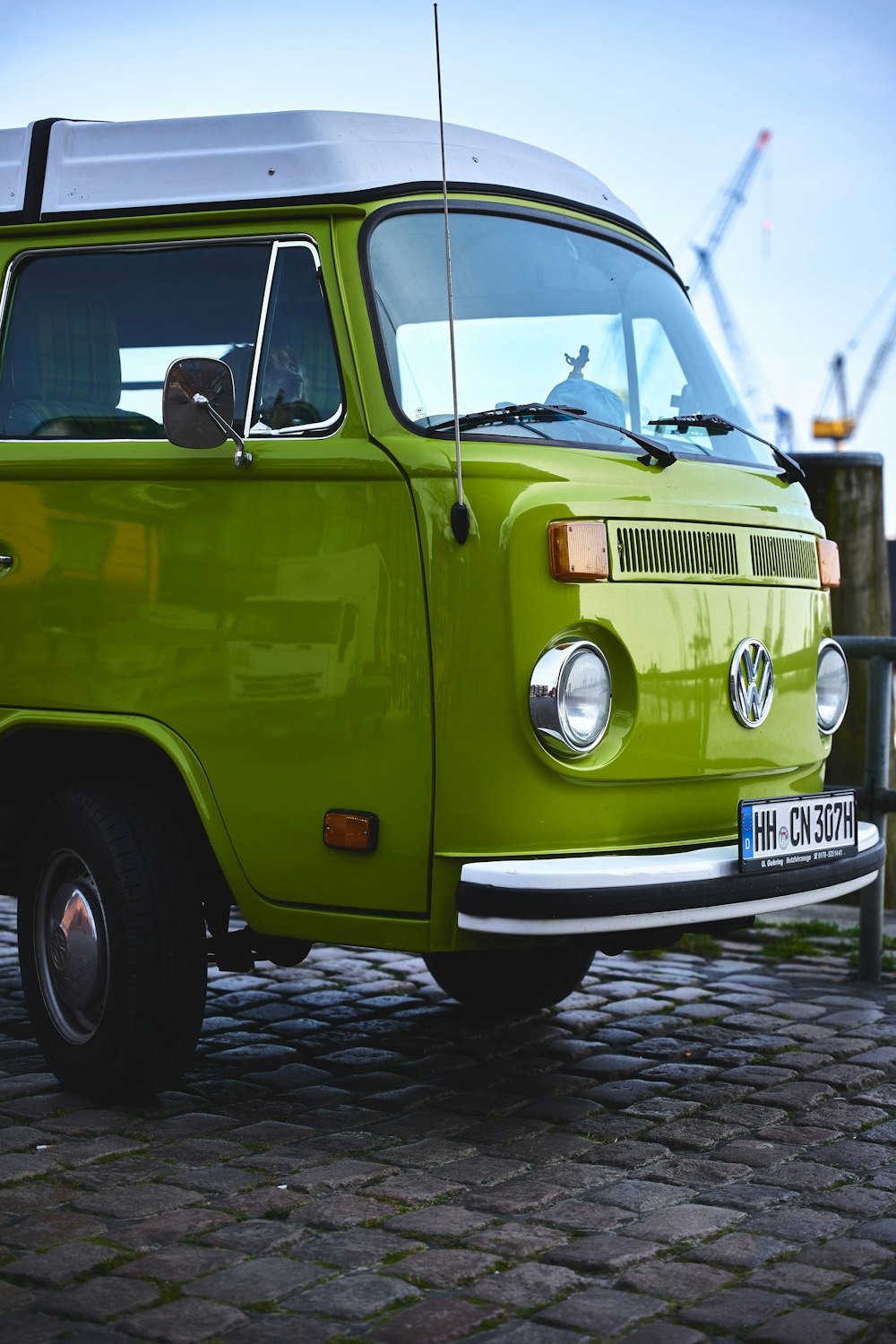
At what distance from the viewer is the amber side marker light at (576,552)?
13.7 feet

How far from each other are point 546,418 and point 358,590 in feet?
2.34

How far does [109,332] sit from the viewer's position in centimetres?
493

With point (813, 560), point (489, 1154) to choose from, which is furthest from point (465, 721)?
point (813, 560)

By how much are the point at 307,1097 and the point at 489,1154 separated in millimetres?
729

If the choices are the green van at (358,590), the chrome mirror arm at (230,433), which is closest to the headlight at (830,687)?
the green van at (358,590)

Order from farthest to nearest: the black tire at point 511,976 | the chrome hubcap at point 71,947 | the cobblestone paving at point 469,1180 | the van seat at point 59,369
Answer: the black tire at point 511,976
the van seat at point 59,369
the chrome hubcap at point 71,947
the cobblestone paving at point 469,1180

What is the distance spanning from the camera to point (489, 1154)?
4.23 metres

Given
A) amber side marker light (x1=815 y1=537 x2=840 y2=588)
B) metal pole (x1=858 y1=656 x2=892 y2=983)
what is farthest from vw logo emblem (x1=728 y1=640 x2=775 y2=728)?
metal pole (x1=858 y1=656 x2=892 y2=983)

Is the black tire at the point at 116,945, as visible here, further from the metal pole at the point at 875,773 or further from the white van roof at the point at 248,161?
the metal pole at the point at 875,773

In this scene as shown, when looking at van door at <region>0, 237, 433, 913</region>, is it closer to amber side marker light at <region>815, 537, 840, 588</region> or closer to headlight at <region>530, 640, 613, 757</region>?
headlight at <region>530, 640, 613, 757</region>

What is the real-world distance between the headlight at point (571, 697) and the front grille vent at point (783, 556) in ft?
2.40

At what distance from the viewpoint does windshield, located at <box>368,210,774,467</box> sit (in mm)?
4477

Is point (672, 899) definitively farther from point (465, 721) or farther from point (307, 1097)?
point (307, 1097)

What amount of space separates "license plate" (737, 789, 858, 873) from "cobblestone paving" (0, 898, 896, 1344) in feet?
2.26
